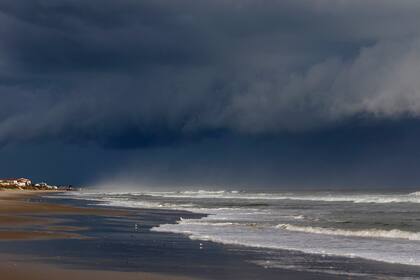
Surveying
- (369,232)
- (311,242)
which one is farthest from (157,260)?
(369,232)

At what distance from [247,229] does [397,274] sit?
1339 centimetres

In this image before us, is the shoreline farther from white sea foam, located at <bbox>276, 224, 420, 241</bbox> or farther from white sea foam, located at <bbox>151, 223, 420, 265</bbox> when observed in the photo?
white sea foam, located at <bbox>276, 224, 420, 241</bbox>

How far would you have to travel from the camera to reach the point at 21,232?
23672mm

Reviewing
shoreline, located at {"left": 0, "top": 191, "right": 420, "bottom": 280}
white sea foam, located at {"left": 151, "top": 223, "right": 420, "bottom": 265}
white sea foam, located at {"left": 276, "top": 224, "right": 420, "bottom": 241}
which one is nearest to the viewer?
shoreline, located at {"left": 0, "top": 191, "right": 420, "bottom": 280}

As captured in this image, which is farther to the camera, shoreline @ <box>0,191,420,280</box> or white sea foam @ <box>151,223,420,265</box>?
white sea foam @ <box>151,223,420,265</box>

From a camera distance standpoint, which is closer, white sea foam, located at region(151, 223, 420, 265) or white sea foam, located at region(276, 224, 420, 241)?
white sea foam, located at region(151, 223, 420, 265)

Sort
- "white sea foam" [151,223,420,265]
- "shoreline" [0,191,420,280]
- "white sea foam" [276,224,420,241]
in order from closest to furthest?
1. "shoreline" [0,191,420,280]
2. "white sea foam" [151,223,420,265]
3. "white sea foam" [276,224,420,241]

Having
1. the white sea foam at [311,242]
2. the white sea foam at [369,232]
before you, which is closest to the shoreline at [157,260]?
the white sea foam at [311,242]

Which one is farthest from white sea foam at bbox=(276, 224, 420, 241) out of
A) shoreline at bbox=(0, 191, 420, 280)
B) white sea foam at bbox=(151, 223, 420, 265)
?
shoreline at bbox=(0, 191, 420, 280)

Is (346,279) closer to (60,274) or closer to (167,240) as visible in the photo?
(60,274)

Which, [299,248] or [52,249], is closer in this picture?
[52,249]

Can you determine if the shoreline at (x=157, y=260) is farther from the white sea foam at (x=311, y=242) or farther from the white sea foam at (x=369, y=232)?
the white sea foam at (x=369, y=232)

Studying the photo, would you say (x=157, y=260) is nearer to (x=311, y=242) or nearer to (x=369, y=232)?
(x=311, y=242)

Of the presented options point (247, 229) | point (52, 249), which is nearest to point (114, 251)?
point (52, 249)
